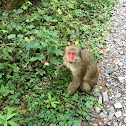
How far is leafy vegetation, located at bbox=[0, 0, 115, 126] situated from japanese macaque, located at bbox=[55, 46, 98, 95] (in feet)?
0.77

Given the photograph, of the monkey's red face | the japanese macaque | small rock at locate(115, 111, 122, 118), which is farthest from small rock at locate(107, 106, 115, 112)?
the monkey's red face

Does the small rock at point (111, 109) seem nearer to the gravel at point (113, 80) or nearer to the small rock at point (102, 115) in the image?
the gravel at point (113, 80)

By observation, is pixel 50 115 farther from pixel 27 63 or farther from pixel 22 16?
pixel 22 16

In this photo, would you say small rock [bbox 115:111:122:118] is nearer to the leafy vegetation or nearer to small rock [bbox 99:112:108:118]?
small rock [bbox 99:112:108:118]

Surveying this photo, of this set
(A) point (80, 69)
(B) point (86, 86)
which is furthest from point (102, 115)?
(A) point (80, 69)

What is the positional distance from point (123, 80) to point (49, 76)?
2.06 metres

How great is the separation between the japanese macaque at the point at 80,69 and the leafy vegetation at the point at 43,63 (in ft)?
0.77

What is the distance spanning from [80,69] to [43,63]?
3.86 ft

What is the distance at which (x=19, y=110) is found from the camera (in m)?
3.52

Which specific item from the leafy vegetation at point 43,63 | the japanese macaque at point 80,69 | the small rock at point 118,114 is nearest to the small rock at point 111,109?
the small rock at point 118,114

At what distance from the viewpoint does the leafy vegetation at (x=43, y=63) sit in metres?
3.51

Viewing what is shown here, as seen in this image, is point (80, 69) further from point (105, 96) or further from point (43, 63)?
point (43, 63)

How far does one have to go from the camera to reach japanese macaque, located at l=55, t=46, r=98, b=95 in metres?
3.59

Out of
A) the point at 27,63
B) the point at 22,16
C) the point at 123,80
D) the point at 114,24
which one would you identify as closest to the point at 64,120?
the point at 27,63
